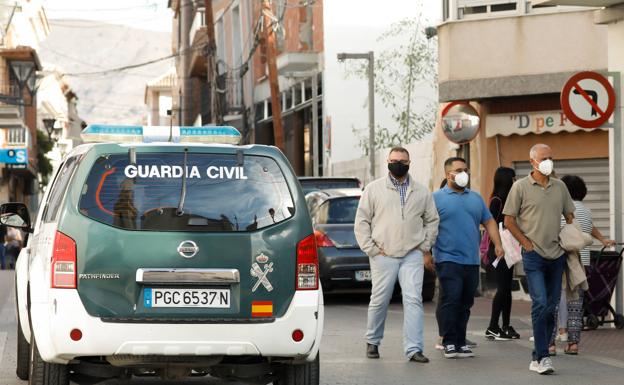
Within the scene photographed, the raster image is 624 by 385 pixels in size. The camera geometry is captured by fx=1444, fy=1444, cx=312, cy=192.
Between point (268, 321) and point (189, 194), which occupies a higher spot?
point (189, 194)

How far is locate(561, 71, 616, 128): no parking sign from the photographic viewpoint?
15188 millimetres

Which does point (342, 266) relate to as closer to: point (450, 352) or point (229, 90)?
point (450, 352)

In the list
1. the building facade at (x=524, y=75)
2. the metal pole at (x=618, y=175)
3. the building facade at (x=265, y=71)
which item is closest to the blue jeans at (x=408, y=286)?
the metal pole at (x=618, y=175)

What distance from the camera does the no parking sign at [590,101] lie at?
15188mm

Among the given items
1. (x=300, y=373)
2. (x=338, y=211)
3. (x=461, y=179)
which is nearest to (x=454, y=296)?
(x=461, y=179)

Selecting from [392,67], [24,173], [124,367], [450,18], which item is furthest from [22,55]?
[124,367]

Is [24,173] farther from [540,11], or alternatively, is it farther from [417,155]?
[540,11]

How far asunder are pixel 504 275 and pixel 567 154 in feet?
31.0

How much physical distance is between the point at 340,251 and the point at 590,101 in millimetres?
5514

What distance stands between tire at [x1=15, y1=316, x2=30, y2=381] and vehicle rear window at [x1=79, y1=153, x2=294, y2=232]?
2.31 meters

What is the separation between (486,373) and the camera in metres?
11.7

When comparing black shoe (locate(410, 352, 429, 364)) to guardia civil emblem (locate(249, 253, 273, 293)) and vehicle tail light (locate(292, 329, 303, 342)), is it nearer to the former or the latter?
vehicle tail light (locate(292, 329, 303, 342))

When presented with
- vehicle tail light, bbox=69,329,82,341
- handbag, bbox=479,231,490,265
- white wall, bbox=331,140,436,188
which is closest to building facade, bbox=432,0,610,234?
white wall, bbox=331,140,436,188

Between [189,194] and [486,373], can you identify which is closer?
[189,194]
